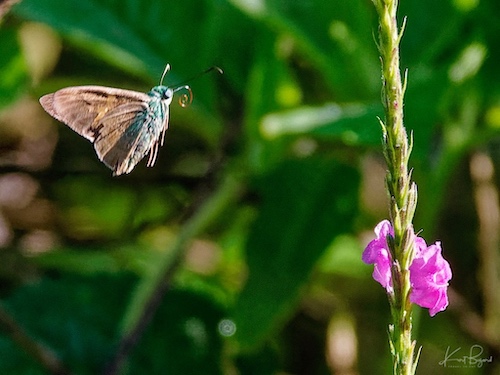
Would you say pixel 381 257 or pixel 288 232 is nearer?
pixel 381 257

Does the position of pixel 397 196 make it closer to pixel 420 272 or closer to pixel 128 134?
pixel 420 272

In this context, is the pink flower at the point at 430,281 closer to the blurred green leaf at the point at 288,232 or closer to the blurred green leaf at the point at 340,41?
the blurred green leaf at the point at 288,232

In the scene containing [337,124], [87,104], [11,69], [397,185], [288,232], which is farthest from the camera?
[11,69]

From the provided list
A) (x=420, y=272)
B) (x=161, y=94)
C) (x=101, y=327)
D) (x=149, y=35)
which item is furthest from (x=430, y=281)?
(x=149, y=35)

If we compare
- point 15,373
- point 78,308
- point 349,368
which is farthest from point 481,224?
point 15,373

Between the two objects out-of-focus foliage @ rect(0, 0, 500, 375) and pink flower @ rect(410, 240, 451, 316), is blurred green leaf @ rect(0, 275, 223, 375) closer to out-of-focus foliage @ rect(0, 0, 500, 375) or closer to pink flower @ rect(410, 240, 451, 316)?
out-of-focus foliage @ rect(0, 0, 500, 375)

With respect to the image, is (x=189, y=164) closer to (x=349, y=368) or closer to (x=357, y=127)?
(x=349, y=368)
